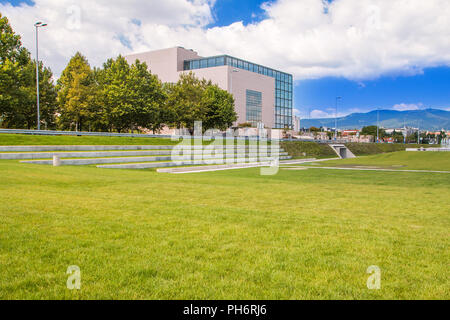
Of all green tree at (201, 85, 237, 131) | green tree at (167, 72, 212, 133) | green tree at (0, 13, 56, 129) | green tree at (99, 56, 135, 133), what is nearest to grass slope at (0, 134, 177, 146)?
green tree at (0, 13, 56, 129)

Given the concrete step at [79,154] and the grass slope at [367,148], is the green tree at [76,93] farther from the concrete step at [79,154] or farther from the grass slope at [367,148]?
the grass slope at [367,148]

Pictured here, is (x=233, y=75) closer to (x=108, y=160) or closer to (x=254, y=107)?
(x=254, y=107)

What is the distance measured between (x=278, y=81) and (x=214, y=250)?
10594cm

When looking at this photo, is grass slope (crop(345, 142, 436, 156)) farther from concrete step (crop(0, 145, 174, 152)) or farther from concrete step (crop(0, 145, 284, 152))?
concrete step (crop(0, 145, 174, 152))

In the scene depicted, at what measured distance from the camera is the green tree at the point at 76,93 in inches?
1746

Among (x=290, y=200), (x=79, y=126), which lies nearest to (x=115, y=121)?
(x=79, y=126)

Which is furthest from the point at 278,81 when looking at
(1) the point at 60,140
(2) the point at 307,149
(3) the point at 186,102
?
(1) the point at 60,140

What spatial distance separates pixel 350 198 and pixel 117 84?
40.3m

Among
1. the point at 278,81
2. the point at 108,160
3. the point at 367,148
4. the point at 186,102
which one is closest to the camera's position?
the point at 108,160

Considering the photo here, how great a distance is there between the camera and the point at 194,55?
9181cm

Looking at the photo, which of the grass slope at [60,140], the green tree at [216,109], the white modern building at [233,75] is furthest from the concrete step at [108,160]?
the white modern building at [233,75]

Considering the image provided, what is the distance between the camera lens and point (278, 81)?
10612 cm

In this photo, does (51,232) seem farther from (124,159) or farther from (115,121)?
(115,121)

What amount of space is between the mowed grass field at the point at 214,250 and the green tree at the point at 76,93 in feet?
127
